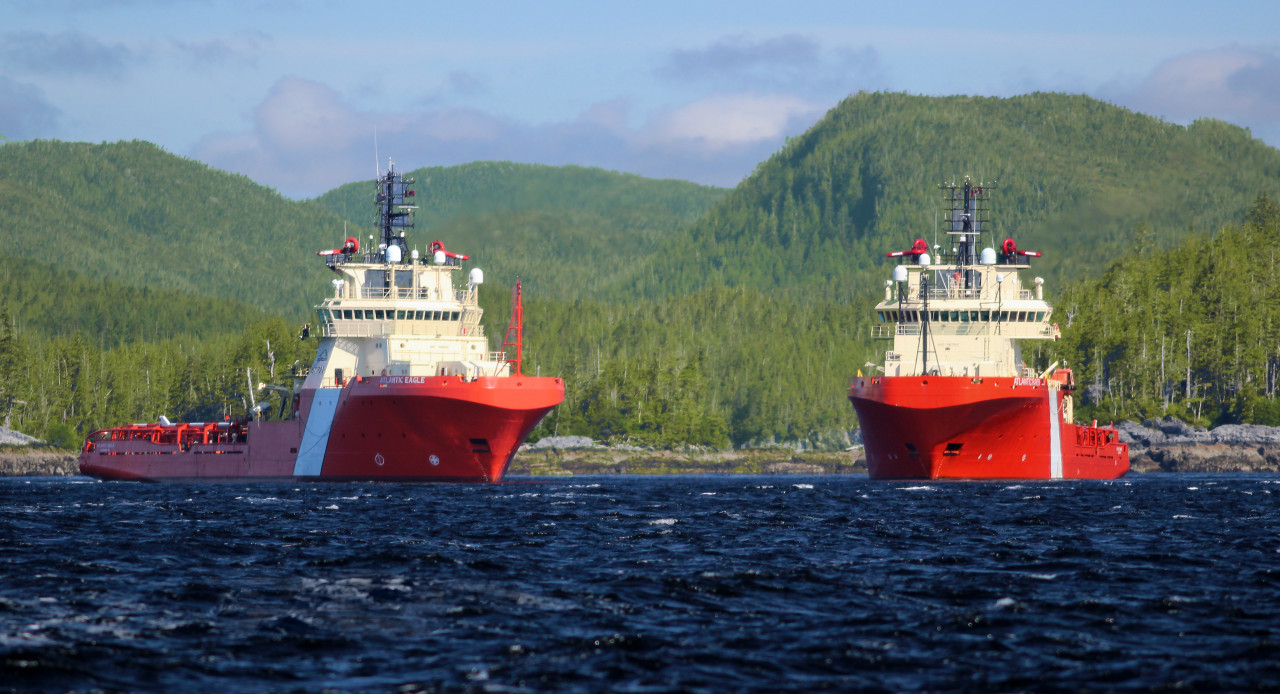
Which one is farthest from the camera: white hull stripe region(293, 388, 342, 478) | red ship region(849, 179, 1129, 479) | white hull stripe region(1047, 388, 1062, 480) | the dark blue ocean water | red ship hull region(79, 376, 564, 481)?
white hull stripe region(1047, 388, 1062, 480)

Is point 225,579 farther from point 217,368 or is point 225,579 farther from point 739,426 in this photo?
point 739,426

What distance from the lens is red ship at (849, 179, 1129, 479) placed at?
66250 mm

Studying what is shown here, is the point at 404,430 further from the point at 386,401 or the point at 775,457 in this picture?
the point at 775,457

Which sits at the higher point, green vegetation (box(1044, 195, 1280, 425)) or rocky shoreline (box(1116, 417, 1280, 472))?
green vegetation (box(1044, 195, 1280, 425))

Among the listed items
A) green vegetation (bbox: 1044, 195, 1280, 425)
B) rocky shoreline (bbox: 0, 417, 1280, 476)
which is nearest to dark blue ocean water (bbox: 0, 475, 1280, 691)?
rocky shoreline (bbox: 0, 417, 1280, 476)

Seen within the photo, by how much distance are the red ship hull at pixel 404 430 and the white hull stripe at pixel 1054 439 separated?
24506mm

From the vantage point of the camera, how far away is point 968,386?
65.1 m

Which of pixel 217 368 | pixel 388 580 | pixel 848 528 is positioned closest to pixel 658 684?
pixel 388 580

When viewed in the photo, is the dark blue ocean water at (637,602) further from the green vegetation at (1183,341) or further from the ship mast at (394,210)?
the green vegetation at (1183,341)

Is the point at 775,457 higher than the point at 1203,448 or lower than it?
lower

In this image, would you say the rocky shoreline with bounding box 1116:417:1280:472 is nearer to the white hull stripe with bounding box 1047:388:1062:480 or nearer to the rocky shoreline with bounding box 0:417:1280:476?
the rocky shoreline with bounding box 0:417:1280:476

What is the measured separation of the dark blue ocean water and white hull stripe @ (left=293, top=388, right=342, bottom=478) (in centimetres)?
2610

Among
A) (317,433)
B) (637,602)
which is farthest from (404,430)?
(637,602)

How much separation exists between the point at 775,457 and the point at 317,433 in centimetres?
6930
